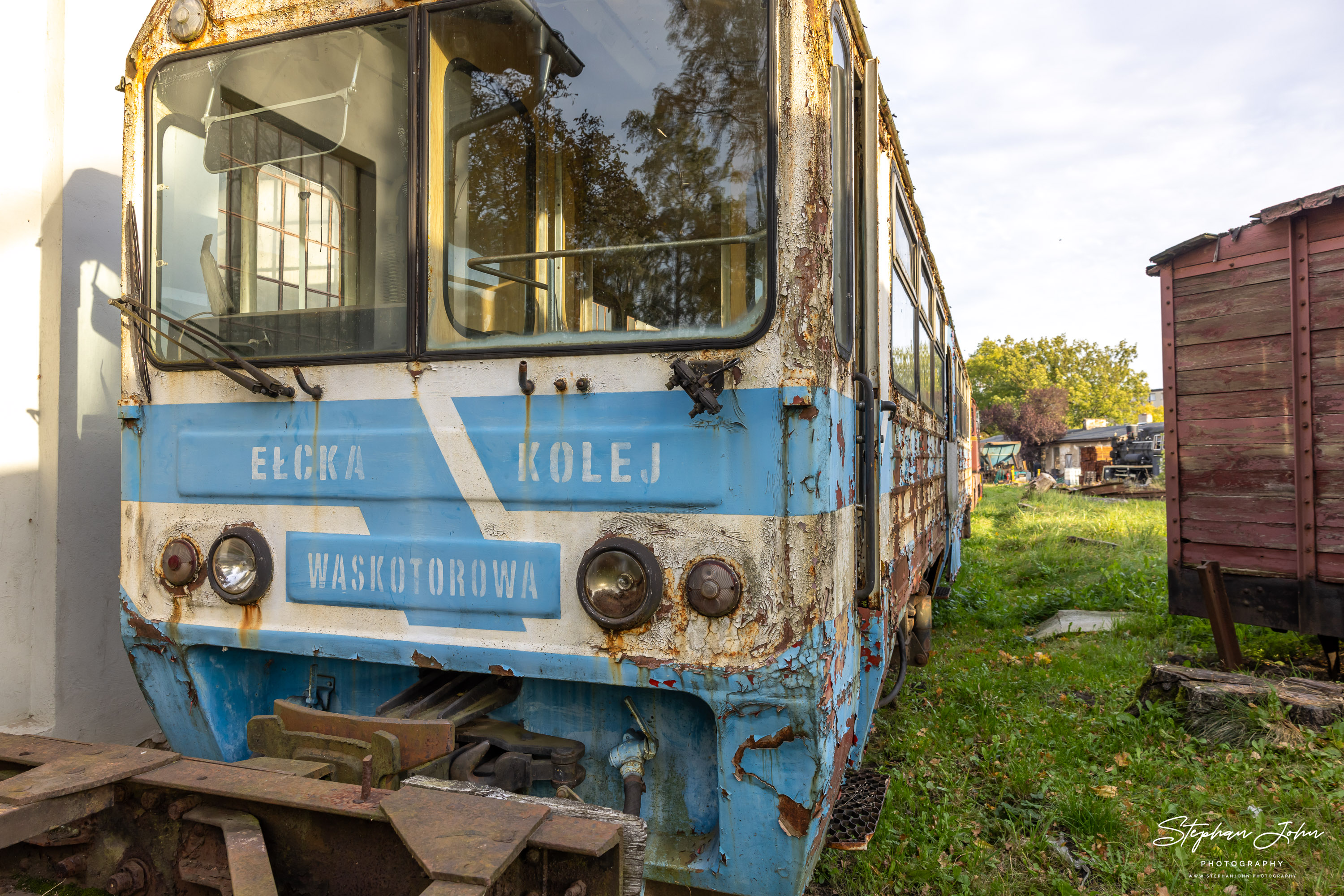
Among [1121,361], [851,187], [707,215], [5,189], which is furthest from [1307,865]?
[1121,361]

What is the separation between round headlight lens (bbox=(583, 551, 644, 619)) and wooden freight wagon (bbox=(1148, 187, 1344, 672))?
4703 mm

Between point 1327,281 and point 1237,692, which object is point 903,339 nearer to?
point 1237,692

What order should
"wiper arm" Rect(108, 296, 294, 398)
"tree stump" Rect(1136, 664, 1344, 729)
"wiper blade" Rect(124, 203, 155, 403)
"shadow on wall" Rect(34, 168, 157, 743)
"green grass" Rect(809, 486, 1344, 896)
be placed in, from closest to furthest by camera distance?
1. "wiper arm" Rect(108, 296, 294, 398)
2. "wiper blade" Rect(124, 203, 155, 403)
3. "green grass" Rect(809, 486, 1344, 896)
4. "shadow on wall" Rect(34, 168, 157, 743)
5. "tree stump" Rect(1136, 664, 1344, 729)

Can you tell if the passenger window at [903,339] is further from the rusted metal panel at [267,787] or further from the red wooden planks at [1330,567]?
the red wooden planks at [1330,567]

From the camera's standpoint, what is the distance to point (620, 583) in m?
1.89

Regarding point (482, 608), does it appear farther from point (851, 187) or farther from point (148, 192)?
point (148, 192)

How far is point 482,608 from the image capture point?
2.01 metres

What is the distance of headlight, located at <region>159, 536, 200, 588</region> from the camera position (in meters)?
2.27

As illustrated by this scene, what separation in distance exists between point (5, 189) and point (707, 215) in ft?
9.10

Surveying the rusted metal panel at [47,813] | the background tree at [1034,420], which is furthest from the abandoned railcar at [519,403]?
the background tree at [1034,420]

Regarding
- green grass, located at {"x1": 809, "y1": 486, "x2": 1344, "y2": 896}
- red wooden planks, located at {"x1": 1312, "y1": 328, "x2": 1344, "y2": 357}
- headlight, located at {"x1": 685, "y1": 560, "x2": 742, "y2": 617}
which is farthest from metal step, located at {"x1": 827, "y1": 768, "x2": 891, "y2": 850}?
red wooden planks, located at {"x1": 1312, "y1": 328, "x2": 1344, "y2": 357}

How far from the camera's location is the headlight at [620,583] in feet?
6.07

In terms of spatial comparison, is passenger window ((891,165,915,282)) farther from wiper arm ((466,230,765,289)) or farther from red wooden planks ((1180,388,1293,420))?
red wooden planks ((1180,388,1293,420))

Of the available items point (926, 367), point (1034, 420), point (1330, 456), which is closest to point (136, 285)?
point (926, 367)
